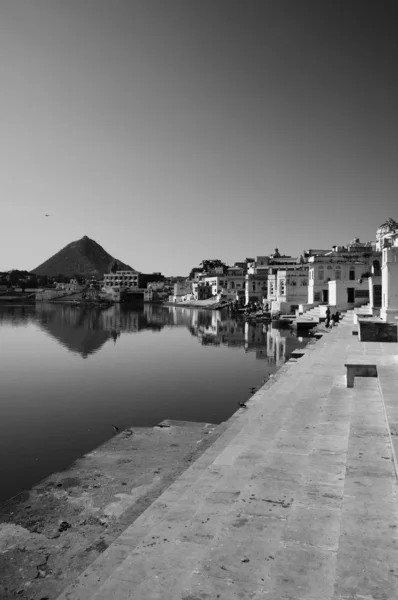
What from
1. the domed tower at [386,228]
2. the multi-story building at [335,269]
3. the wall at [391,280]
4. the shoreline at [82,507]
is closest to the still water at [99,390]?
the shoreline at [82,507]

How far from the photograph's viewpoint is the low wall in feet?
68.7

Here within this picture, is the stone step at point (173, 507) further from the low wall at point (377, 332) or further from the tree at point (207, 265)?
the tree at point (207, 265)

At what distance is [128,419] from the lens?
14000 millimetres

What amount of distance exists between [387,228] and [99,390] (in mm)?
78218

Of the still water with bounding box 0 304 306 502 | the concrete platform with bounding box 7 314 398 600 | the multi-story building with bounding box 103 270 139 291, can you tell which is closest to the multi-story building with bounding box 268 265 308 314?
the still water with bounding box 0 304 306 502

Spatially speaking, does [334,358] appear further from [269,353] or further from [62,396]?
[269,353]

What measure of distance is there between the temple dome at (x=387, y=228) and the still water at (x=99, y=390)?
56.4 metres

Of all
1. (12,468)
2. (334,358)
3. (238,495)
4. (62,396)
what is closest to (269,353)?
(334,358)

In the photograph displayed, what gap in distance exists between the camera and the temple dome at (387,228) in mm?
82125

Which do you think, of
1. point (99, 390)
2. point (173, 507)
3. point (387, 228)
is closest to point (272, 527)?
point (173, 507)

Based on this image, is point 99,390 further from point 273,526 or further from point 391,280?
point 391,280

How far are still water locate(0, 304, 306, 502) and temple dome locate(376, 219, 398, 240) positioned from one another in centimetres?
5636

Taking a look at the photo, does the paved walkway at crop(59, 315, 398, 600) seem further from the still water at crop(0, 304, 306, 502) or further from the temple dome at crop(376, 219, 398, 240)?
the temple dome at crop(376, 219, 398, 240)

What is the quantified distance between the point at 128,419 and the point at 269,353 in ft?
58.0
